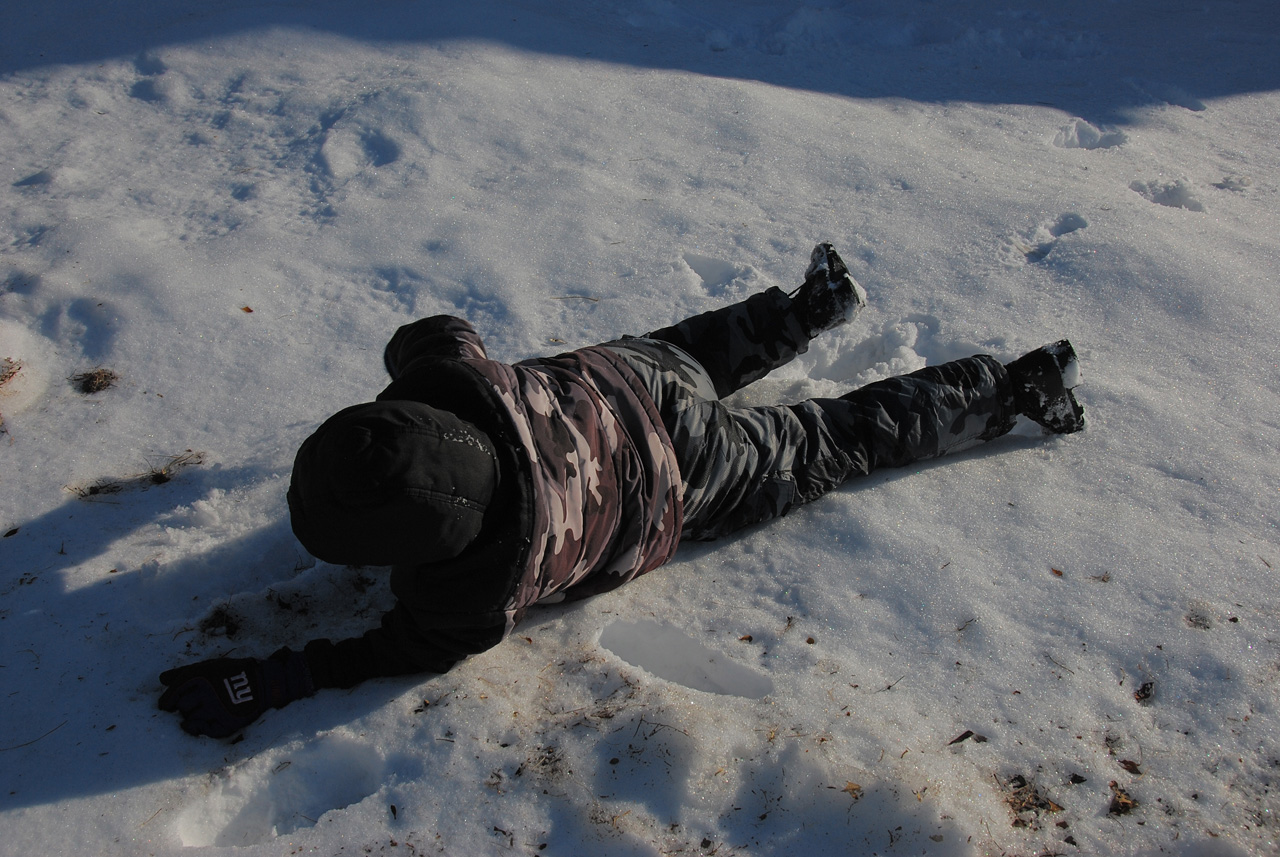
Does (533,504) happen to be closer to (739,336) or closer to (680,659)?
(680,659)

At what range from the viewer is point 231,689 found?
1.71 metres

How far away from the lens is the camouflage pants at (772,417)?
6.77ft

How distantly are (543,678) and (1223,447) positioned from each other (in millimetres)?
1950

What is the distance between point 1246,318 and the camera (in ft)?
8.75

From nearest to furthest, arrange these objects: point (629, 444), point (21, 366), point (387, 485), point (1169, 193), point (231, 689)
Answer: point (387, 485) < point (231, 689) < point (629, 444) < point (21, 366) < point (1169, 193)

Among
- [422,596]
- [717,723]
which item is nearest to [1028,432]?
[717,723]

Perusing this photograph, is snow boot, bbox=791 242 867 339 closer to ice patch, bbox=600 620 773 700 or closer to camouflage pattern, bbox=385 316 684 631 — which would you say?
camouflage pattern, bbox=385 316 684 631

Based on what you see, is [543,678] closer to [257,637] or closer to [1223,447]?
[257,637]

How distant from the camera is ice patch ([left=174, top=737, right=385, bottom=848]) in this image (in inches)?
62.3

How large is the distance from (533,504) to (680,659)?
573 millimetres

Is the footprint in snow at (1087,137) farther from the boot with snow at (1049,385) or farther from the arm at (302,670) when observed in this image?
the arm at (302,670)

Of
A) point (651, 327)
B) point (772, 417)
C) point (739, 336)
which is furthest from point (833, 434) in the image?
point (651, 327)

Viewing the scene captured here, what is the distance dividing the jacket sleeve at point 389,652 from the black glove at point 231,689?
0.04 m

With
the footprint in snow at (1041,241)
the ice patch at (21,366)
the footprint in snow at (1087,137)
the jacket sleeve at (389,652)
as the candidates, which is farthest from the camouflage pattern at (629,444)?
the footprint in snow at (1087,137)
